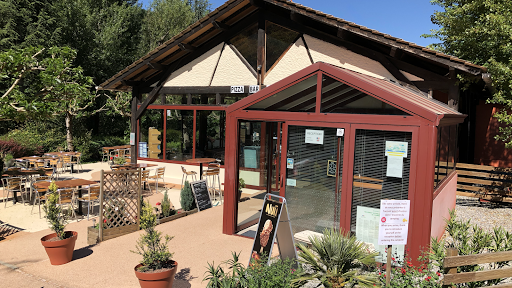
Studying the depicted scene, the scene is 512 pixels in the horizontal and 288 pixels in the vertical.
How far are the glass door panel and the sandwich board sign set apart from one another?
3.30ft

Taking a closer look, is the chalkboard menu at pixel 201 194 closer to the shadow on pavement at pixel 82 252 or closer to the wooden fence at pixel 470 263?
the shadow on pavement at pixel 82 252

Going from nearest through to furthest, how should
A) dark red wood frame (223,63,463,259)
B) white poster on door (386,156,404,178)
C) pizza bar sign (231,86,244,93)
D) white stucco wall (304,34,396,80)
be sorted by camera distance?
dark red wood frame (223,63,463,259), white poster on door (386,156,404,178), white stucco wall (304,34,396,80), pizza bar sign (231,86,244,93)

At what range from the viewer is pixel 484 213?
10.3 m

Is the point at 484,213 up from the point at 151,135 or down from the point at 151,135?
down

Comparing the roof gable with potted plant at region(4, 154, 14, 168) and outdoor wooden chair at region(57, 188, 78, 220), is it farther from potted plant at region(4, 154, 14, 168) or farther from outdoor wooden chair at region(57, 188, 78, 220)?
potted plant at region(4, 154, 14, 168)

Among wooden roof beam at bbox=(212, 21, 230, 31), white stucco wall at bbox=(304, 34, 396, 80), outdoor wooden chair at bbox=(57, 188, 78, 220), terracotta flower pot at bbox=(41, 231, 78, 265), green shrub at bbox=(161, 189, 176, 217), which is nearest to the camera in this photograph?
terracotta flower pot at bbox=(41, 231, 78, 265)

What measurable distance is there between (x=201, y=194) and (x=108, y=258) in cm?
362

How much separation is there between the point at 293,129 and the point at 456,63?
155 inches

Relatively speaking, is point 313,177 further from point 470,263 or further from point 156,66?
point 156,66

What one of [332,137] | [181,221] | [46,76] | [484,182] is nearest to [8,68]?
[46,76]

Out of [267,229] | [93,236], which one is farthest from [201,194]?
[267,229]

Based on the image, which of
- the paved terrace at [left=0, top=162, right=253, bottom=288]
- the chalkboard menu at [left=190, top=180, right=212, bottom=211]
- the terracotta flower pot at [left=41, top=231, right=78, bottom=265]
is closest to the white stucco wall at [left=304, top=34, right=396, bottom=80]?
the chalkboard menu at [left=190, top=180, right=212, bottom=211]

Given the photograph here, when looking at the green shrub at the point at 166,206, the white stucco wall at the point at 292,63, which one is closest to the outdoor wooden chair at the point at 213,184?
the green shrub at the point at 166,206

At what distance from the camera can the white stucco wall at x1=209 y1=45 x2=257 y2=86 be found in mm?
10906
